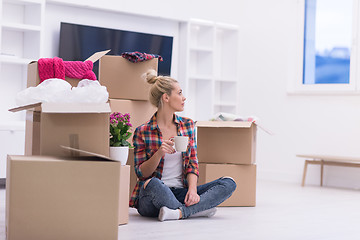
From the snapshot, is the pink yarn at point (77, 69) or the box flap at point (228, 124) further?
the box flap at point (228, 124)

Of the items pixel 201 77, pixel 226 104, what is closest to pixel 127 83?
pixel 201 77

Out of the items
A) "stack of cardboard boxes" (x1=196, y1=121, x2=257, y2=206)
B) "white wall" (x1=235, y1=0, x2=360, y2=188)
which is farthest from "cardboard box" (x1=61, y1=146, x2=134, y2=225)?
"white wall" (x1=235, y1=0, x2=360, y2=188)

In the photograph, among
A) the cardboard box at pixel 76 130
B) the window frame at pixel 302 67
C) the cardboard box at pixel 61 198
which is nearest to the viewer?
the cardboard box at pixel 61 198

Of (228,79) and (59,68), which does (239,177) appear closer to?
(59,68)

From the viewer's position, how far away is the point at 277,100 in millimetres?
5938

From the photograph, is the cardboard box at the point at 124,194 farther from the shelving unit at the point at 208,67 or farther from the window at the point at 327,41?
the window at the point at 327,41

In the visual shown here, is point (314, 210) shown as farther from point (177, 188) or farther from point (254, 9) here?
point (254, 9)

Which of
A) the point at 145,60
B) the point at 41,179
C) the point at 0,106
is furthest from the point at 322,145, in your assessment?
the point at 41,179

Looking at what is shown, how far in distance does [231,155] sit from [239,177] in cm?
16

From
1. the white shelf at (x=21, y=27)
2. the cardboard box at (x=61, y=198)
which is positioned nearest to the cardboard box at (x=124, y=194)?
the cardboard box at (x=61, y=198)

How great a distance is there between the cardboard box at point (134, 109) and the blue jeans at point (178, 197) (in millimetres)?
576

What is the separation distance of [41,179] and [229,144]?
1847mm

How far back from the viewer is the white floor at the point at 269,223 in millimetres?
2740

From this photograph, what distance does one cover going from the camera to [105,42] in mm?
5199
